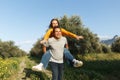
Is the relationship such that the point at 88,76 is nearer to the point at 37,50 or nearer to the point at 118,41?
the point at 118,41

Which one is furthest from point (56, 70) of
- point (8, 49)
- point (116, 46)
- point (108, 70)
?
point (8, 49)

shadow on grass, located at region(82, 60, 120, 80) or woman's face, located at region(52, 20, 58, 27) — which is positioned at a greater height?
woman's face, located at region(52, 20, 58, 27)

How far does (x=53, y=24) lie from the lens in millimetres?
9617

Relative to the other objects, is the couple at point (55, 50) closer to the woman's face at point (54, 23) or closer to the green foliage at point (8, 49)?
the woman's face at point (54, 23)

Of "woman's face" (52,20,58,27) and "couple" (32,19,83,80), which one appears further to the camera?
"woman's face" (52,20,58,27)

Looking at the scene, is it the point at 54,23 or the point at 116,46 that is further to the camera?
the point at 116,46

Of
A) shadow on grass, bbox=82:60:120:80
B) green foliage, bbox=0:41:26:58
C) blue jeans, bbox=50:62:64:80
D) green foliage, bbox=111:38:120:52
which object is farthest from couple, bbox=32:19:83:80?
green foliage, bbox=0:41:26:58

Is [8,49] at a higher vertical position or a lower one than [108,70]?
higher

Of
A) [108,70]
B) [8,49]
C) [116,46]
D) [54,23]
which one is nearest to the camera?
[54,23]

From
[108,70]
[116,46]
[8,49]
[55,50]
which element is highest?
[8,49]

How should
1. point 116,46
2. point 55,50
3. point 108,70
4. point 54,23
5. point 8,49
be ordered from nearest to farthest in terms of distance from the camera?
point 55,50, point 54,23, point 108,70, point 116,46, point 8,49

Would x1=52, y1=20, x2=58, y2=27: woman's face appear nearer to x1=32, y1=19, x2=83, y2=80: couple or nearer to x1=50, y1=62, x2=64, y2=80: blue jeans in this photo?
x1=32, y1=19, x2=83, y2=80: couple

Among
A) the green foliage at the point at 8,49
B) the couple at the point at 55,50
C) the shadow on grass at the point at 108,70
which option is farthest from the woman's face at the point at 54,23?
the green foliage at the point at 8,49

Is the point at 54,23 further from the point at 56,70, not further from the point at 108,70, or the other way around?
the point at 108,70
